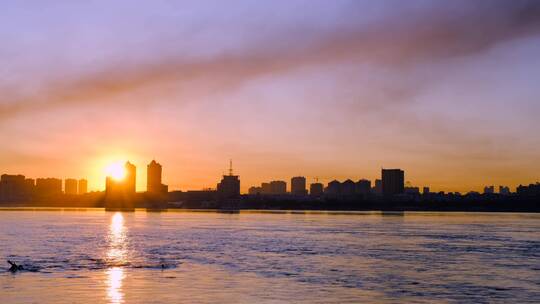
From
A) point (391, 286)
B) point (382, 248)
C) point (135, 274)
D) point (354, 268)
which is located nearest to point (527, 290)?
point (391, 286)

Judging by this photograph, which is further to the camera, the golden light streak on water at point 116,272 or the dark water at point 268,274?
the dark water at point 268,274

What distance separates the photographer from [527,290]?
45406mm

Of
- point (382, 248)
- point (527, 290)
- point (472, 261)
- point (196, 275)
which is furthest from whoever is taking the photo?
point (382, 248)

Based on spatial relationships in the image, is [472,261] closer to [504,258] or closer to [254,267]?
[504,258]

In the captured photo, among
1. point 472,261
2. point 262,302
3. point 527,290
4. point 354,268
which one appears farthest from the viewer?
point 472,261

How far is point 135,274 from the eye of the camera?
2082 inches

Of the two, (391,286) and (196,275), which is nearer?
(391,286)

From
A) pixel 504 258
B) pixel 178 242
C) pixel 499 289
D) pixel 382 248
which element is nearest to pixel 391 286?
pixel 499 289

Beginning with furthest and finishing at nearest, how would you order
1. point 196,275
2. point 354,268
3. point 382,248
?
point 382,248 → point 354,268 → point 196,275

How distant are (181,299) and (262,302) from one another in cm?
507

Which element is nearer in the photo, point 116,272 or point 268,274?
point 268,274

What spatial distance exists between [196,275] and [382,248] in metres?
35.8

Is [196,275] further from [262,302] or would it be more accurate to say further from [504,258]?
[504,258]

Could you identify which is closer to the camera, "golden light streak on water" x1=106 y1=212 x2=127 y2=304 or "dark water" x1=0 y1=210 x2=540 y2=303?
"golden light streak on water" x1=106 y1=212 x2=127 y2=304
